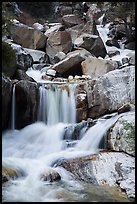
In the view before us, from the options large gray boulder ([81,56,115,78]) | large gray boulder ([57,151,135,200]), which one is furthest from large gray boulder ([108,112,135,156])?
large gray boulder ([81,56,115,78])

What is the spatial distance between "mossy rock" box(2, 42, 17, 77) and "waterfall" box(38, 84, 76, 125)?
5.03 ft

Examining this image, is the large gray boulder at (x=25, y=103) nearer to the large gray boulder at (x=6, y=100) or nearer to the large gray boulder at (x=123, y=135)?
the large gray boulder at (x=6, y=100)

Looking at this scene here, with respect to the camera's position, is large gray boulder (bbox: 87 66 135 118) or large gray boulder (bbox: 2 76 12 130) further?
large gray boulder (bbox: 87 66 135 118)

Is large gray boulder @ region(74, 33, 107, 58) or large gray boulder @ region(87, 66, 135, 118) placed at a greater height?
large gray boulder @ region(74, 33, 107, 58)

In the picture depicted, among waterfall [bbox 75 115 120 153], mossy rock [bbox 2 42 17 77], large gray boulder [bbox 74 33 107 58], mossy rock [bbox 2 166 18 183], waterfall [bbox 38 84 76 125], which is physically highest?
large gray boulder [bbox 74 33 107 58]

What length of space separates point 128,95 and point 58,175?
4.93m

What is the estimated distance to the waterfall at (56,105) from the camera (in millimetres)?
11227

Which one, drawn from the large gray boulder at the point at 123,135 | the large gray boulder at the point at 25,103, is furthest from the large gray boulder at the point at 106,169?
the large gray boulder at the point at 25,103

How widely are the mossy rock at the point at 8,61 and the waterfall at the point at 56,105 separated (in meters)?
1.53

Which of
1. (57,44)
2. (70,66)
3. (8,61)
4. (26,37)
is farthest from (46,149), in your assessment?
(26,37)

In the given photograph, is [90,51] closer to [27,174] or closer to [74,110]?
[74,110]

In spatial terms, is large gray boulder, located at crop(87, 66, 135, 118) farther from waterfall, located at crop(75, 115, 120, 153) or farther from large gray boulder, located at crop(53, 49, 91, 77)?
large gray boulder, located at crop(53, 49, 91, 77)

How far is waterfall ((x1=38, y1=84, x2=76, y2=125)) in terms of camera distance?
11227mm

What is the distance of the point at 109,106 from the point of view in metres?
11.0
